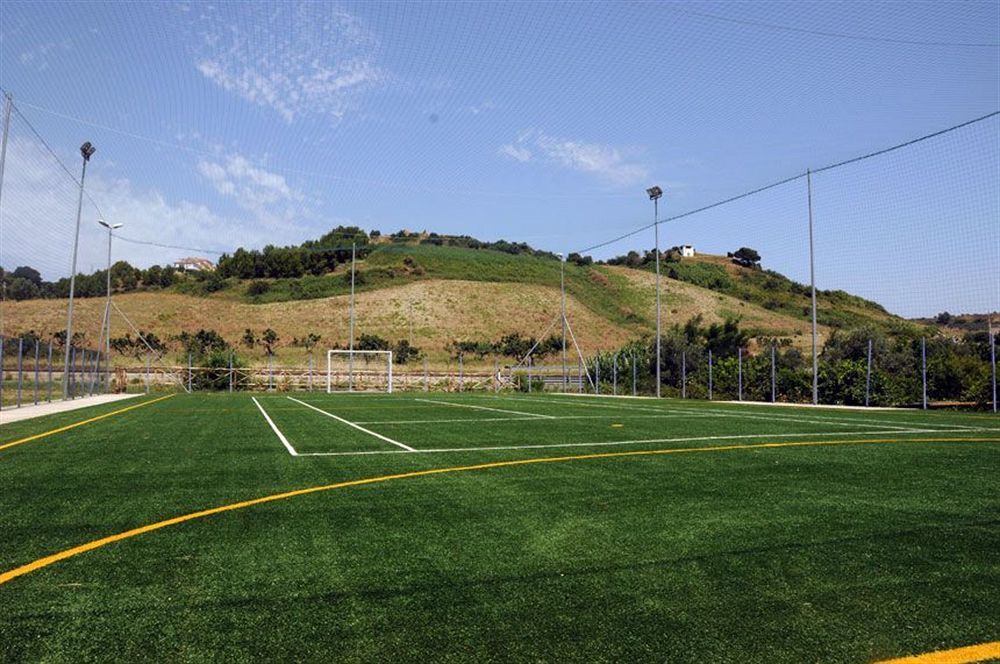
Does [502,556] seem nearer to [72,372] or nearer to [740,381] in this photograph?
[740,381]

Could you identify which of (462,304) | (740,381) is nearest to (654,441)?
(740,381)

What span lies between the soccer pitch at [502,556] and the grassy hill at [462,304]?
44.9m

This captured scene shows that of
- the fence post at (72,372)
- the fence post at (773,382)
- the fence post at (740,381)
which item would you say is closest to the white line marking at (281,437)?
the fence post at (72,372)

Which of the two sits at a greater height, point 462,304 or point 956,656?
point 462,304

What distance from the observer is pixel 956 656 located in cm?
281

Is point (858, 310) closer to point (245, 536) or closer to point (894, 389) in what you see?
point (894, 389)

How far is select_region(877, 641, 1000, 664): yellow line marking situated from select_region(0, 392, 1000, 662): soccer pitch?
52 millimetres

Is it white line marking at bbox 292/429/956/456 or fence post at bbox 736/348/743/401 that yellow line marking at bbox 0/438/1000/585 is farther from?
fence post at bbox 736/348/743/401

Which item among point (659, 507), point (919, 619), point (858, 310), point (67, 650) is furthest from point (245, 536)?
point (858, 310)

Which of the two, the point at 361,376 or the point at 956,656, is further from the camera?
the point at 361,376

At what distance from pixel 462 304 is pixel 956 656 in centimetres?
6864

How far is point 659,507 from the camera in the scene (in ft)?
18.4

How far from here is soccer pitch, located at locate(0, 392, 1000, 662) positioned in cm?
302

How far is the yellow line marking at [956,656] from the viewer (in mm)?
2779
